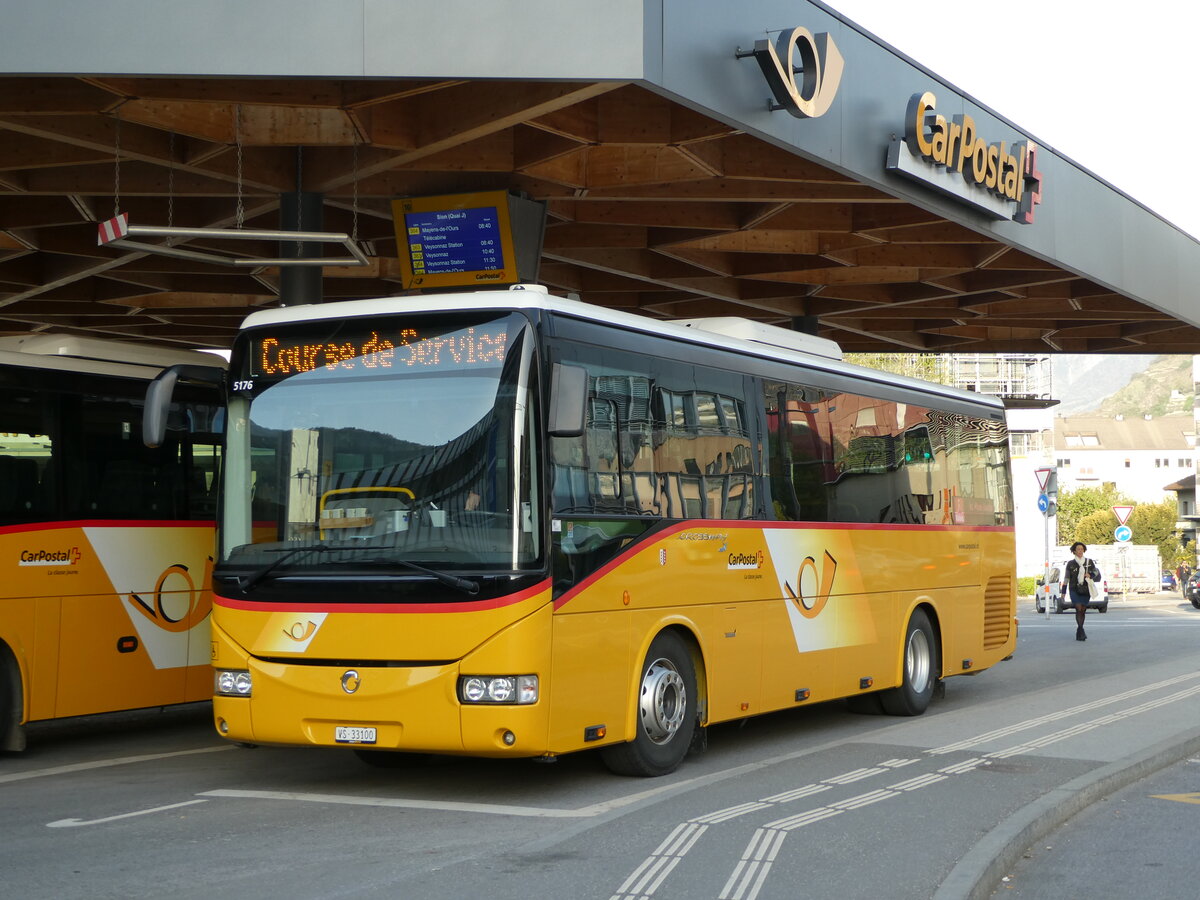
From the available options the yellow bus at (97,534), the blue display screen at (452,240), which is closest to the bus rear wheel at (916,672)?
the blue display screen at (452,240)

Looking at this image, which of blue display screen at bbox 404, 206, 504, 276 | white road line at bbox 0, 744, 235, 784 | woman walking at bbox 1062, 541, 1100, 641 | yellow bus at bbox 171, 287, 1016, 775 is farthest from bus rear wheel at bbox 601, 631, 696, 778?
woman walking at bbox 1062, 541, 1100, 641

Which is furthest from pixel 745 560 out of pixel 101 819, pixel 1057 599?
pixel 1057 599

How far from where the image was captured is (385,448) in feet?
28.9

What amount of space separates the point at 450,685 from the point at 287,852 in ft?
4.90

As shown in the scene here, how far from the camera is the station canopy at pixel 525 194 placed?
→ 1302 centimetres

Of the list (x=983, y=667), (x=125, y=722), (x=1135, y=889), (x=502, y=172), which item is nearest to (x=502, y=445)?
(x=1135, y=889)

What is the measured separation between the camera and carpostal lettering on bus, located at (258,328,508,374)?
29.2 ft

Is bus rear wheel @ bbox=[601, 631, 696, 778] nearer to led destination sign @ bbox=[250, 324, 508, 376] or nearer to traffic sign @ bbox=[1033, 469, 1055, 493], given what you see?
led destination sign @ bbox=[250, 324, 508, 376]

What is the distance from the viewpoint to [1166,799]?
9812mm

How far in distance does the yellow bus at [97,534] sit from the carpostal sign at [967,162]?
7.91 m

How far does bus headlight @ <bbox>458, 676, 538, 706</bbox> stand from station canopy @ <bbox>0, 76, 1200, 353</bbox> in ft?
17.4

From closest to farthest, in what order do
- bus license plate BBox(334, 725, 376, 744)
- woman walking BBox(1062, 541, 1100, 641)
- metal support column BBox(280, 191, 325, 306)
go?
bus license plate BBox(334, 725, 376, 744) < metal support column BBox(280, 191, 325, 306) < woman walking BBox(1062, 541, 1100, 641)

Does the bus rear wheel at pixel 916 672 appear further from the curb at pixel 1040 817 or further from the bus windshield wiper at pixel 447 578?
the bus windshield wiper at pixel 447 578

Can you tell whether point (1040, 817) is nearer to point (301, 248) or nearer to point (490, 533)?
point (490, 533)
